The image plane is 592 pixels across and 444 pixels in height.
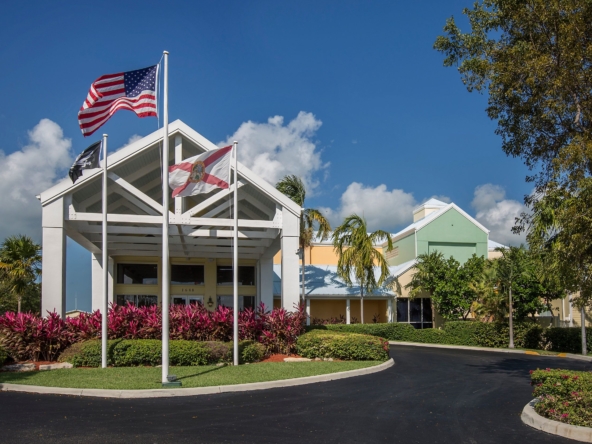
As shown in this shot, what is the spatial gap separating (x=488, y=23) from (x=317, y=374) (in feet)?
33.0

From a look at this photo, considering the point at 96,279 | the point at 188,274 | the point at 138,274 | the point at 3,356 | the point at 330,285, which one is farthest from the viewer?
the point at 330,285

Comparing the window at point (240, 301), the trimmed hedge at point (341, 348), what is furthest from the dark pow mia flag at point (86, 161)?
the window at point (240, 301)

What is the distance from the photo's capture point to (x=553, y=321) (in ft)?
109

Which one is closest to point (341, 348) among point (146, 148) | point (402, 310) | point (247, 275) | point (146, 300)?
point (146, 148)

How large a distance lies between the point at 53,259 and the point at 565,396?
1474cm

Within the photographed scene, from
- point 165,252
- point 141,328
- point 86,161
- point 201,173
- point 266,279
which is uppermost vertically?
point 86,161

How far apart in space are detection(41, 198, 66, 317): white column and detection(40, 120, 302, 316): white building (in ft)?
0.10

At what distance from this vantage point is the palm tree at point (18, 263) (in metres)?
31.2

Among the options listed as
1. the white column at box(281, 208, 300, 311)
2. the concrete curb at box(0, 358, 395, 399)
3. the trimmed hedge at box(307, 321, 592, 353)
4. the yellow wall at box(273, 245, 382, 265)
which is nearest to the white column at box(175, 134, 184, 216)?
the white column at box(281, 208, 300, 311)

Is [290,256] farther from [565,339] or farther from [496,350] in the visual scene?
[565,339]

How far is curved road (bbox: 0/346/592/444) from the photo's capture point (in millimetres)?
9062

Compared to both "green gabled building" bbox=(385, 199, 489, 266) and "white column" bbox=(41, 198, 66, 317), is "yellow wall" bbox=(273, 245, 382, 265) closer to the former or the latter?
"green gabled building" bbox=(385, 199, 489, 266)

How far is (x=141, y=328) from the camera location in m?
18.3

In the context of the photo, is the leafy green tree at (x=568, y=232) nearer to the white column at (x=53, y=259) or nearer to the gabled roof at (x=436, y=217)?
the white column at (x=53, y=259)
